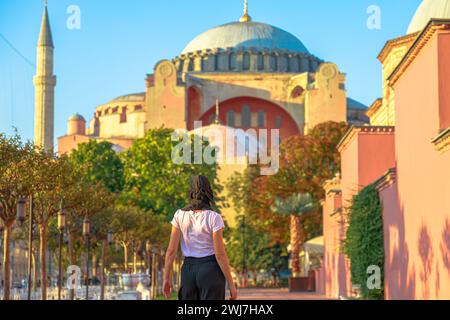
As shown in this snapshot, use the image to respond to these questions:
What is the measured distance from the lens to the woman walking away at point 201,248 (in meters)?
7.16

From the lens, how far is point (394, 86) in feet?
73.6

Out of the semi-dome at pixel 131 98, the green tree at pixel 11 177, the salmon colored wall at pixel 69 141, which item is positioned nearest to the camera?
the green tree at pixel 11 177

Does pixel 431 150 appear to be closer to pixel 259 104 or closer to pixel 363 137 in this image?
pixel 363 137

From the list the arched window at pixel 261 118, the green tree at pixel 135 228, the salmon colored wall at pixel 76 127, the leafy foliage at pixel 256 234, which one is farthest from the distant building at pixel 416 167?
the salmon colored wall at pixel 76 127

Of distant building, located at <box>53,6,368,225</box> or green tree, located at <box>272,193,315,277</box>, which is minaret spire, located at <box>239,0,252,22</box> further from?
green tree, located at <box>272,193,315,277</box>

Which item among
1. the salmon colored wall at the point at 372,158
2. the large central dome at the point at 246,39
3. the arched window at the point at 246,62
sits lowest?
the salmon colored wall at the point at 372,158

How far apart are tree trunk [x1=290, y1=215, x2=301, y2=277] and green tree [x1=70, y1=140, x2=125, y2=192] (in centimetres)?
1176

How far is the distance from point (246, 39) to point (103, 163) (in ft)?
115

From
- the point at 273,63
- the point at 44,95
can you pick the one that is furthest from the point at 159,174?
the point at 273,63

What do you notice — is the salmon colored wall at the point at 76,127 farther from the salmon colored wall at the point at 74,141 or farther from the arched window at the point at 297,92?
the arched window at the point at 297,92

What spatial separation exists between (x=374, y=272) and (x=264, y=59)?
67046 millimetres

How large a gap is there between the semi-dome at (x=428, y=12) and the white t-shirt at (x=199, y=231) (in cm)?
2602

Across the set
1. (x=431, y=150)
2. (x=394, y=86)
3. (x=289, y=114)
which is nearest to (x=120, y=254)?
(x=289, y=114)
